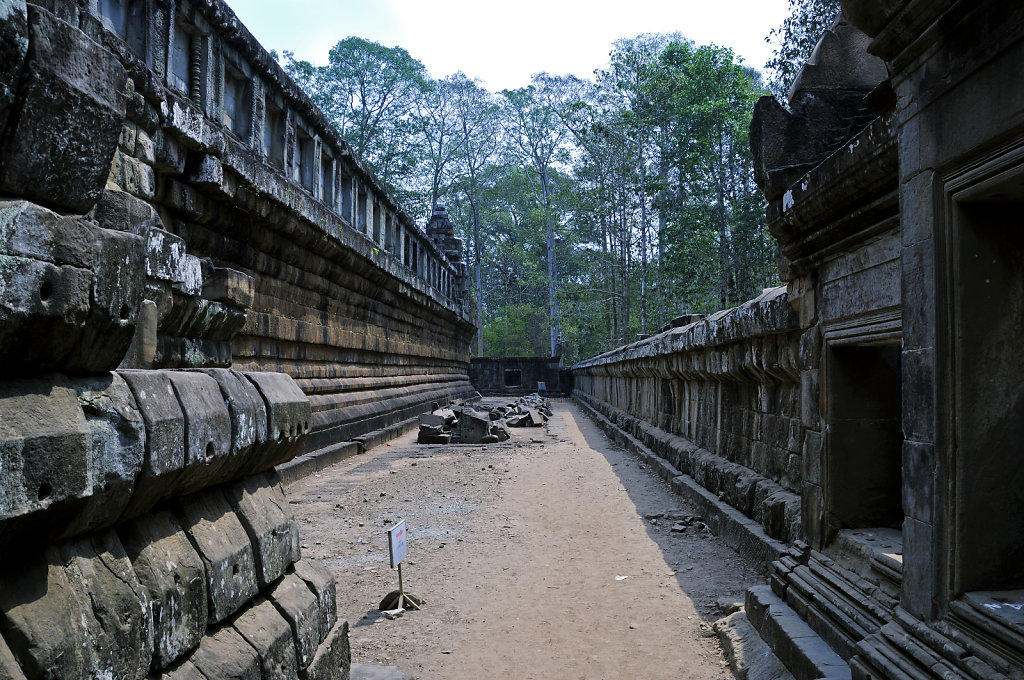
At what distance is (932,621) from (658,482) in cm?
572

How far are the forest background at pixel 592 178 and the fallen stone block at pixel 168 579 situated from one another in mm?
11490

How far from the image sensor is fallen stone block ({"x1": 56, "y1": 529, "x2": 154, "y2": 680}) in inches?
50.4

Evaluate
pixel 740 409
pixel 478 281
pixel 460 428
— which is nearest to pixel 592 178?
pixel 478 281

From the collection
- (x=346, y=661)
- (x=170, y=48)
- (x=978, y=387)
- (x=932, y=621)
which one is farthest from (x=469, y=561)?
(x=170, y=48)

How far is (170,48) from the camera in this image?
17.6 ft

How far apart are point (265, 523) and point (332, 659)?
1.84 feet

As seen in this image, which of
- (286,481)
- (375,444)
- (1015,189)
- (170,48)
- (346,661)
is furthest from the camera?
(375,444)

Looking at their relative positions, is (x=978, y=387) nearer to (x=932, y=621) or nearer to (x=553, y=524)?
(x=932, y=621)

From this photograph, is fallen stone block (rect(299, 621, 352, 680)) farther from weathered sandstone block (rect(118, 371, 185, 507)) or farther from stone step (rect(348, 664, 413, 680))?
weathered sandstone block (rect(118, 371, 185, 507))

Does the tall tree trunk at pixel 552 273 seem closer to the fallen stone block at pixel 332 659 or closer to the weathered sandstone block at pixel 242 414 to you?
the fallen stone block at pixel 332 659

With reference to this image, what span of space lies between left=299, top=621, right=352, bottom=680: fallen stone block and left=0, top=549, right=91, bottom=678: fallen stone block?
96 cm

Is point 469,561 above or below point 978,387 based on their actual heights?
below

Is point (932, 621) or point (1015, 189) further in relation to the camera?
point (932, 621)

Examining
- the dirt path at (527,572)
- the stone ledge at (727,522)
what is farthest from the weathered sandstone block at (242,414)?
the stone ledge at (727,522)
